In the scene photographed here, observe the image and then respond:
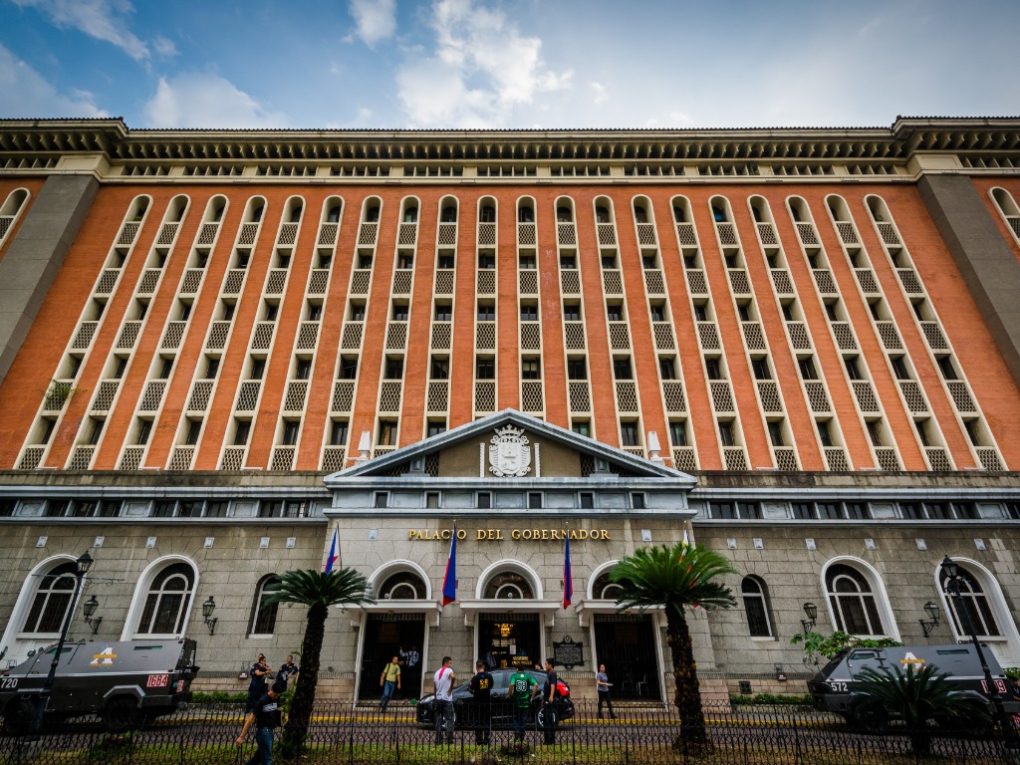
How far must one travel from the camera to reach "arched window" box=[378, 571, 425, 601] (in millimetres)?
25094

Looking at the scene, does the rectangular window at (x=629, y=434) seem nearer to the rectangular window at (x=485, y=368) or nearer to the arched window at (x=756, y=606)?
the rectangular window at (x=485, y=368)

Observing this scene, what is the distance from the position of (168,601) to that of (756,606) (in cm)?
2707

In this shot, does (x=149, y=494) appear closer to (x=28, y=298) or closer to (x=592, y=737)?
(x=28, y=298)

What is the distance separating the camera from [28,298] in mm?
36812

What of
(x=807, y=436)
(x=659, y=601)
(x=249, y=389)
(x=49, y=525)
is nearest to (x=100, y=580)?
(x=49, y=525)

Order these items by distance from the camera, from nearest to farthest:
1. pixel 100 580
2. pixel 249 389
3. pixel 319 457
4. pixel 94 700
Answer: pixel 94 700 → pixel 100 580 → pixel 319 457 → pixel 249 389

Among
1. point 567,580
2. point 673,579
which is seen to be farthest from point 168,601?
point 673,579

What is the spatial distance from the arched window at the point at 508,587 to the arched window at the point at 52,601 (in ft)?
62.1

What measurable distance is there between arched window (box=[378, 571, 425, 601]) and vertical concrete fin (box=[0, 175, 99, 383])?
28.6 meters

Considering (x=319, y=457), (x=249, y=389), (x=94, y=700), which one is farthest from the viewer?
(x=249, y=389)

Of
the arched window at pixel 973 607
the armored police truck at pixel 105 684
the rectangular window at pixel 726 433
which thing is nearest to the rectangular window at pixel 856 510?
the arched window at pixel 973 607

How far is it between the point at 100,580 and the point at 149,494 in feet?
13.6

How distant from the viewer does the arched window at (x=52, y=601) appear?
26.0 m

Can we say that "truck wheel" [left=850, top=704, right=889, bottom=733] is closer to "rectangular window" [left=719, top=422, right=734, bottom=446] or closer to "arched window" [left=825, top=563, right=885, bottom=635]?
"arched window" [left=825, top=563, right=885, bottom=635]
